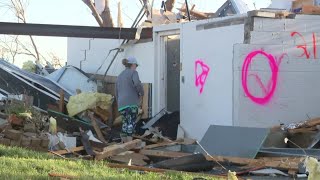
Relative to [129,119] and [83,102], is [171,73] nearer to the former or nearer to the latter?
[83,102]

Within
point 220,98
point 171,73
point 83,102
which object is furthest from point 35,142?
point 171,73

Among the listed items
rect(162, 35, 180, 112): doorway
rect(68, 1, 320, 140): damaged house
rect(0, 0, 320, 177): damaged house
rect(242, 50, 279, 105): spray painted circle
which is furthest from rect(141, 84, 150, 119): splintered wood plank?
rect(242, 50, 279, 105): spray painted circle

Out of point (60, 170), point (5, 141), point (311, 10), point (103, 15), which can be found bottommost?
point (60, 170)

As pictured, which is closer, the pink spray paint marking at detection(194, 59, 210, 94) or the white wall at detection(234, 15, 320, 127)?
the white wall at detection(234, 15, 320, 127)

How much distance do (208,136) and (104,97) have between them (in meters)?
4.63

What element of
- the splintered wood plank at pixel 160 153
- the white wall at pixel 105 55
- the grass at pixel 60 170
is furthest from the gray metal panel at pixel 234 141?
the white wall at pixel 105 55

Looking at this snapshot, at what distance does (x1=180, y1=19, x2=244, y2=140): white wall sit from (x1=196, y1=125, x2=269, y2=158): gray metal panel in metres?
0.95

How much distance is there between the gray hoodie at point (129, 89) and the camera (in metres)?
11.5

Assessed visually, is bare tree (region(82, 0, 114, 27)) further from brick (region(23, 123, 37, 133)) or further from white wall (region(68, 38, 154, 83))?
brick (region(23, 123, 37, 133))

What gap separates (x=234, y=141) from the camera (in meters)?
9.68

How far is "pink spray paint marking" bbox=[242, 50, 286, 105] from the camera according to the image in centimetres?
1065

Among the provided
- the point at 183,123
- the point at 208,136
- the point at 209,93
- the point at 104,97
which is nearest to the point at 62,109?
the point at 104,97

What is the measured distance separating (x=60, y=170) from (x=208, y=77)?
5.59m

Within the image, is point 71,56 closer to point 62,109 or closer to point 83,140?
point 62,109
